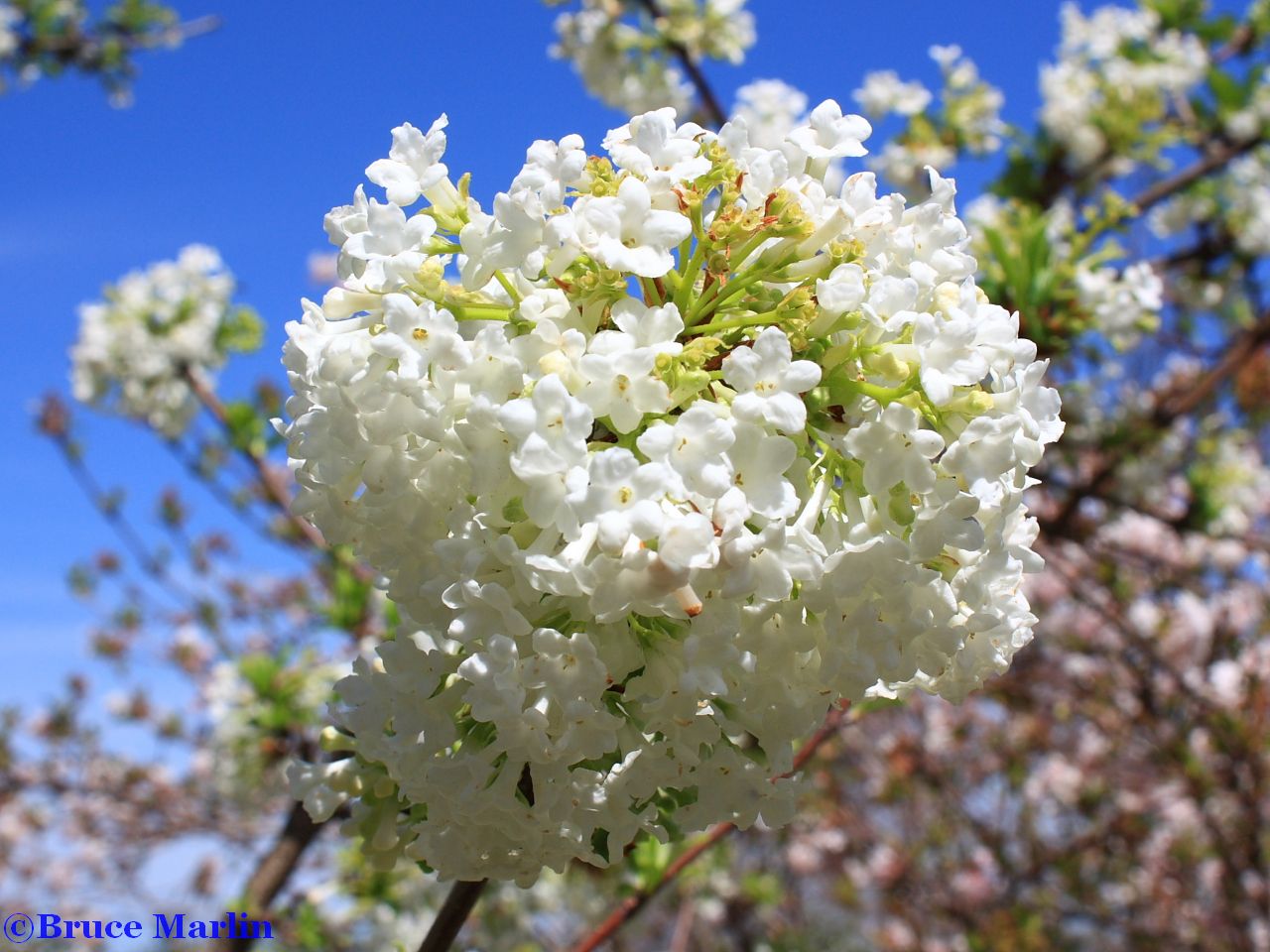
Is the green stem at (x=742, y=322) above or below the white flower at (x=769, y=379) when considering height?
above

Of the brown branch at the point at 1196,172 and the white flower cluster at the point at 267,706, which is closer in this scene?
the white flower cluster at the point at 267,706

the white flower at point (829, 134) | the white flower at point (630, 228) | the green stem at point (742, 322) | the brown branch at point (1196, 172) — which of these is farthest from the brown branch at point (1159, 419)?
the white flower at point (630, 228)

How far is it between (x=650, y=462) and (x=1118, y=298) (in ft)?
8.35

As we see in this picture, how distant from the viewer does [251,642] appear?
7449mm

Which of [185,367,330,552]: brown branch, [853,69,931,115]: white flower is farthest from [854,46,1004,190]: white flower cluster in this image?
[185,367,330,552]: brown branch

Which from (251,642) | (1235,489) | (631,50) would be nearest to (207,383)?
(251,642)

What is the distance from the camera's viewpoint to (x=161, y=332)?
5543 millimetres

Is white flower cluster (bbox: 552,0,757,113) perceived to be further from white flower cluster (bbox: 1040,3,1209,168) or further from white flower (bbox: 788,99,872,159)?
white flower (bbox: 788,99,872,159)

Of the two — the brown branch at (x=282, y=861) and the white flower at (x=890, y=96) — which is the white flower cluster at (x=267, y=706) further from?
the white flower at (x=890, y=96)

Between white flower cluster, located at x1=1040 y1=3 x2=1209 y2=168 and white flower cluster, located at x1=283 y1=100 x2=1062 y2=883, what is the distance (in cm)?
584

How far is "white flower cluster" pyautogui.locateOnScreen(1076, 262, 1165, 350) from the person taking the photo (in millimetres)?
3088

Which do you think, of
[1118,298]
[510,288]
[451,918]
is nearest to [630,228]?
[510,288]

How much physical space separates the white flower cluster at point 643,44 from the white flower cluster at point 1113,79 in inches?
91.0

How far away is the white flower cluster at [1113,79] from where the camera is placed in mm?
6312
